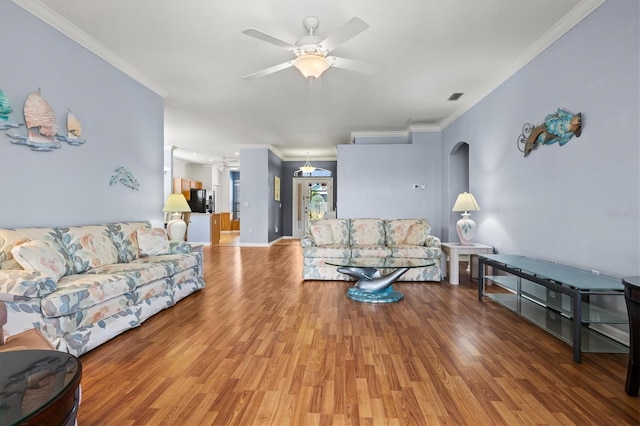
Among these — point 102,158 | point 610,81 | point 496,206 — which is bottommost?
point 496,206

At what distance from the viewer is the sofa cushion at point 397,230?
16.8 ft

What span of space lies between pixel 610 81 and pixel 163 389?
13.6 feet

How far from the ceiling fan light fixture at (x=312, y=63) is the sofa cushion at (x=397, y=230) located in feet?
9.76

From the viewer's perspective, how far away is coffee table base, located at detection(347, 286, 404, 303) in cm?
368

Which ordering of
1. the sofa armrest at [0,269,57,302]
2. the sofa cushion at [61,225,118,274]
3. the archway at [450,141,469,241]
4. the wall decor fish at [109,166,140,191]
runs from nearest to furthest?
the sofa armrest at [0,269,57,302], the sofa cushion at [61,225,118,274], the wall decor fish at [109,166,140,191], the archway at [450,141,469,241]

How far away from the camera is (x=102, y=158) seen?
3756 mm

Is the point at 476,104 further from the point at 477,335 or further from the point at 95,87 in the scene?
the point at 95,87

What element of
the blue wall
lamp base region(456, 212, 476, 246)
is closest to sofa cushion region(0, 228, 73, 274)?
the blue wall

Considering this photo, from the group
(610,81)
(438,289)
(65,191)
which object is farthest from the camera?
Answer: (438,289)

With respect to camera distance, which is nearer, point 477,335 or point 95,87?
point 477,335

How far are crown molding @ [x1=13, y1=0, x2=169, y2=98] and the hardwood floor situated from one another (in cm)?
313

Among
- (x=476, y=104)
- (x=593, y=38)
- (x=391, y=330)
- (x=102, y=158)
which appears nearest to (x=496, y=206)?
(x=476, y=104)

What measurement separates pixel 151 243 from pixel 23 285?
1786 millimetres

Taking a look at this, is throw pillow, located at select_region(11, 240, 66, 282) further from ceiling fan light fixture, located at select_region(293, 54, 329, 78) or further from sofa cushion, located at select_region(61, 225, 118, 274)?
ceiling fan light fixture, located at select_region(293, 54, 329, 78)
